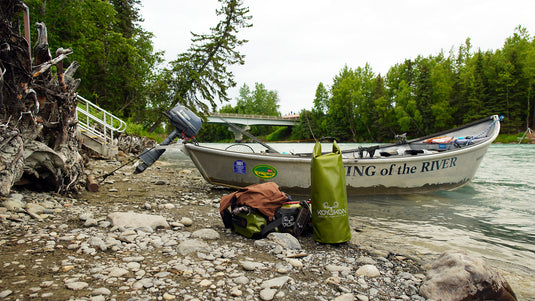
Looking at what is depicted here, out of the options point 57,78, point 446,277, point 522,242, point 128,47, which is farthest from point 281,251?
point 128,47

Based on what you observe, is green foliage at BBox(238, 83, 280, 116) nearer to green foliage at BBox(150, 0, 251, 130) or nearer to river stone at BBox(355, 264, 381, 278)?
green foliage at BBox(150, 0, 251, 130)

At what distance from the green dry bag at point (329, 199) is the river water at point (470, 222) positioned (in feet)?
3.46

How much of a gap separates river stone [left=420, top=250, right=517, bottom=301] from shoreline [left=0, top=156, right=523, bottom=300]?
0.16 meters

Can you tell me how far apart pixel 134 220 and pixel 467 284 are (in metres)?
3.39

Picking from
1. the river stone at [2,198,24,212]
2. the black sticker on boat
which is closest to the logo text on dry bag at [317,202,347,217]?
the black sticker on boat

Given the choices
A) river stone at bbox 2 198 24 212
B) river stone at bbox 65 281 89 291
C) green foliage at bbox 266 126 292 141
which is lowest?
river stone at bbox 65 281 89 291

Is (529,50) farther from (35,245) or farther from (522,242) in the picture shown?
(35,245)

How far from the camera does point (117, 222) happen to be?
3270mm

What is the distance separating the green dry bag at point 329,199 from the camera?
303 centimetres

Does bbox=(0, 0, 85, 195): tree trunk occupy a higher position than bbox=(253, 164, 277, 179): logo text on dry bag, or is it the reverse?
bbox=(0, 0, 85, 195): tree trunk

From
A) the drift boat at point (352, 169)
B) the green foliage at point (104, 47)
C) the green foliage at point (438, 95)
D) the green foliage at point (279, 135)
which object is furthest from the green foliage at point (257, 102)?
the drift boat at point (352, 169)

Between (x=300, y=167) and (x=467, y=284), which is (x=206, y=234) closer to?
(x=467, y=284)

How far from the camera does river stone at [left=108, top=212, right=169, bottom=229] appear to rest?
129 inches

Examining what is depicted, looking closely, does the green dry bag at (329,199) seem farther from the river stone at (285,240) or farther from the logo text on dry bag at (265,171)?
the logo text on dry bag at (265,171)
